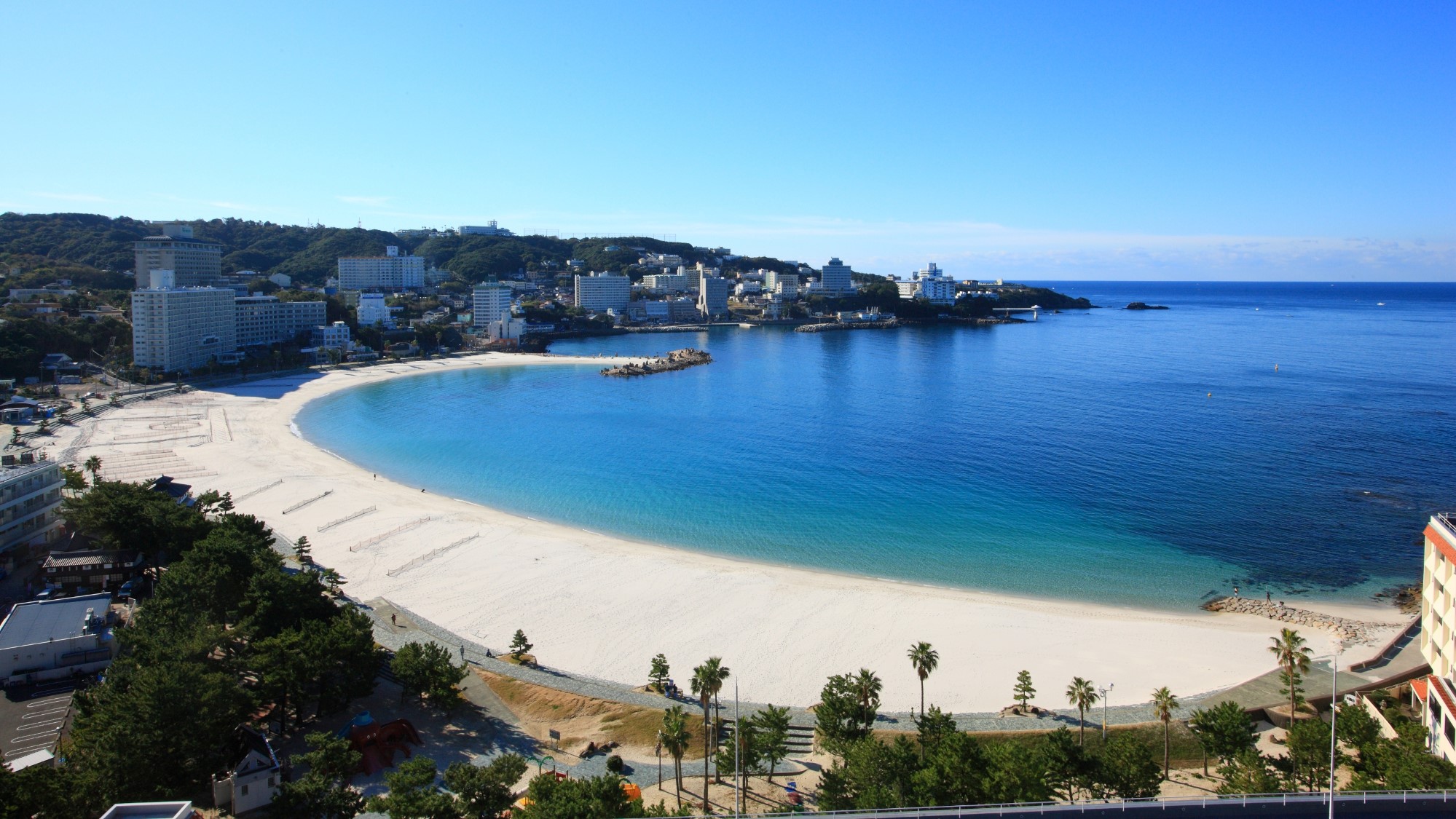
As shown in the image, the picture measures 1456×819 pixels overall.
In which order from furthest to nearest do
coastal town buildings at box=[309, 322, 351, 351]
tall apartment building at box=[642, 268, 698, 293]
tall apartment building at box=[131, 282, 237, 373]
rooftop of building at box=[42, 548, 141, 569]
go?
tall apartment building at box=[642, 268, 698, 293] → coastal town buildings at box=[309, 322, 351, 351] → tall apartment building at box=[131, 282, 237, 373] → rooftop of building at box=[42, 548, 141, 569]

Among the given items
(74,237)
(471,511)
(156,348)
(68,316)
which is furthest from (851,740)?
(74,237)

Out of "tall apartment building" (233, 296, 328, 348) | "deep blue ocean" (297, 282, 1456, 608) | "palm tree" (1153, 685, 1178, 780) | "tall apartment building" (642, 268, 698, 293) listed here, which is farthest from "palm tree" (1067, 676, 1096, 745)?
"tall apartment building" (642, 268, 698, 293)

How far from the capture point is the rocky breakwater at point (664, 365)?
63.2 m

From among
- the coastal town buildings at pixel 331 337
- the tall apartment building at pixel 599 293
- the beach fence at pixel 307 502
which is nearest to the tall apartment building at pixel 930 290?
the tall apartment building at pixel 599 293

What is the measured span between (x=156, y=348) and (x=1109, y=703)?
55.5m

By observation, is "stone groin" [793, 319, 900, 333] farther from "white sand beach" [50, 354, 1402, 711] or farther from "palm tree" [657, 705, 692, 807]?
"palm tree" [657, 705, 692, 807]

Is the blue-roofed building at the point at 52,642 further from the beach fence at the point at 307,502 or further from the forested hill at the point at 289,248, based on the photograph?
the forested hill at the point at 289,248

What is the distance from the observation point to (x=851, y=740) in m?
11.5

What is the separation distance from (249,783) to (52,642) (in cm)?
643

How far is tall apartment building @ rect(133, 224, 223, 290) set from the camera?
233 ft

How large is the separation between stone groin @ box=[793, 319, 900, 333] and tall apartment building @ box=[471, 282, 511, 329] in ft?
122

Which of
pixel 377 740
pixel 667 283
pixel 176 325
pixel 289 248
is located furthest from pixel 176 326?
pixel 667 283

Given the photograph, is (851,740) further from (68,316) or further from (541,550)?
(68,316)

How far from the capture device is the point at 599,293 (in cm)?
10750
